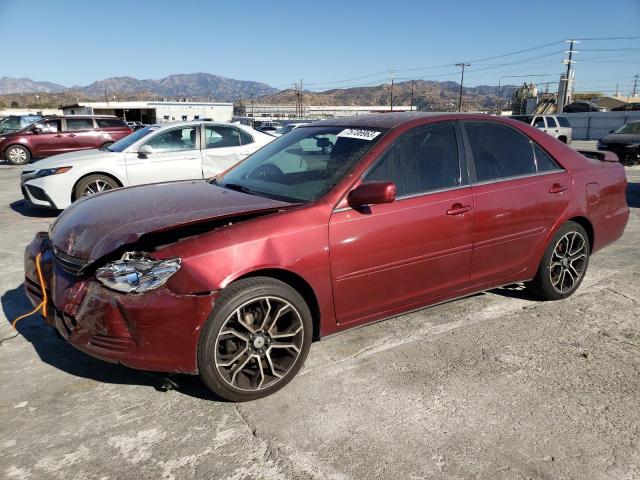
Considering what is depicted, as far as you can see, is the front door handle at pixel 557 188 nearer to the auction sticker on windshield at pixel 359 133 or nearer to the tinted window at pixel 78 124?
Answer: the auction sticker on windshield at pixel 359 133

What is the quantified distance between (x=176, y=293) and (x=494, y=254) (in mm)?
2414

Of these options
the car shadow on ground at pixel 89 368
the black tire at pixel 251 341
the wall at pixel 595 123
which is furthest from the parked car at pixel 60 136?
the wall at pixel 595 123

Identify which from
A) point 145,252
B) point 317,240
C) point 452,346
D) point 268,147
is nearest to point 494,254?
point 452,346

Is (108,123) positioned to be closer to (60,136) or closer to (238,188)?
(60,136)

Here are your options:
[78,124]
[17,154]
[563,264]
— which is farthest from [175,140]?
[17,154]

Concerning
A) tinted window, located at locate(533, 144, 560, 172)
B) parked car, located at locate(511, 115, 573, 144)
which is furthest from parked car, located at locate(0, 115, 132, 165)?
parked car, located at locate(511, 115, 573, 144)

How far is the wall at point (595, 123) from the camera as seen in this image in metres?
35.2

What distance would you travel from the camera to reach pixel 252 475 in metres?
2.26

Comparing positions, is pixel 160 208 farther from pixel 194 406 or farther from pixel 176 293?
pixel 194 406

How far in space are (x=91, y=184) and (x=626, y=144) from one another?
49.2ft

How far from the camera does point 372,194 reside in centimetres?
296

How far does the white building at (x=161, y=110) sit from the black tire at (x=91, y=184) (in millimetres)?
61362

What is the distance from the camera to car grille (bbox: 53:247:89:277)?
278 cm

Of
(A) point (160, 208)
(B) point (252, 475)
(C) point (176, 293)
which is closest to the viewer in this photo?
(B) point (252, 475)
